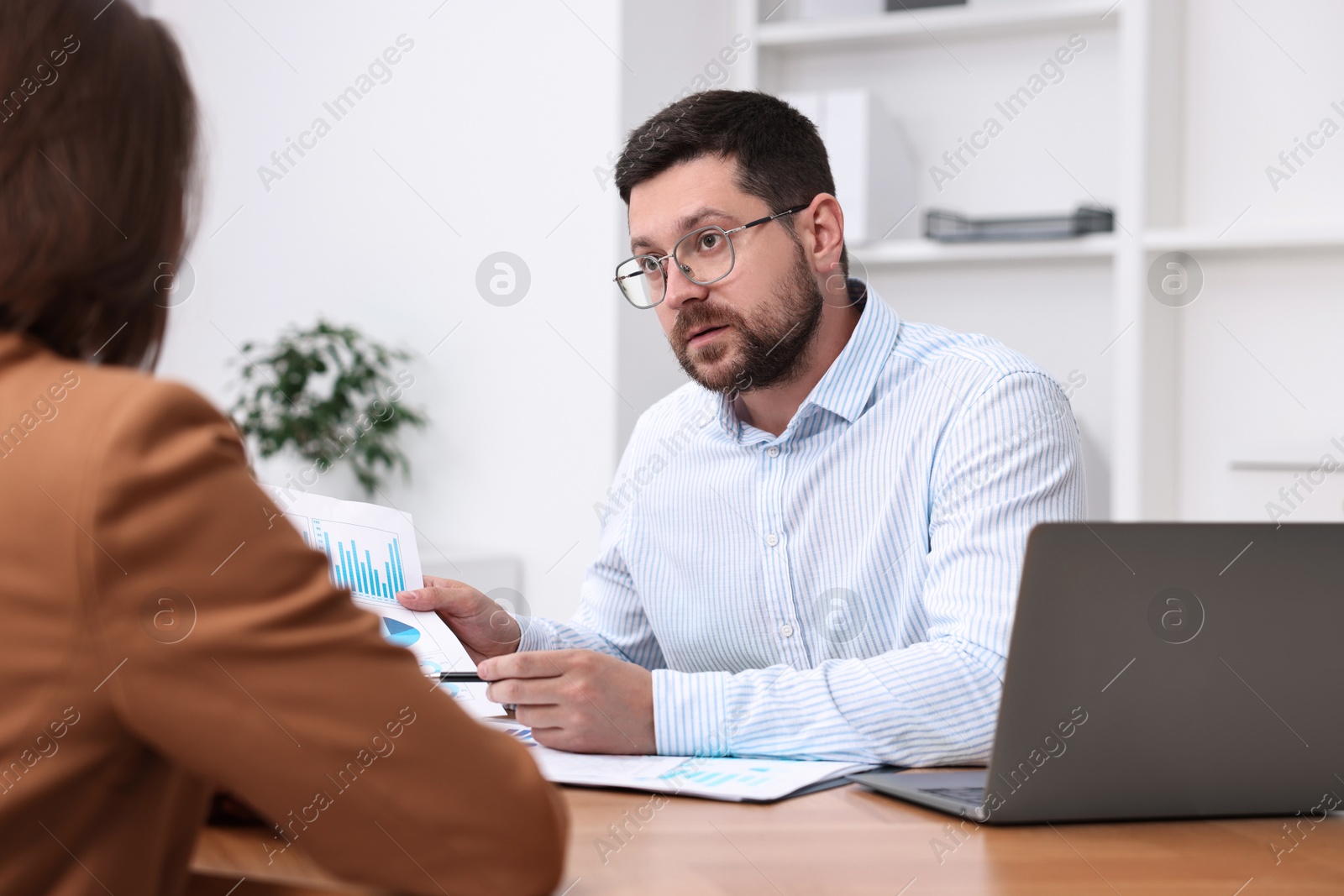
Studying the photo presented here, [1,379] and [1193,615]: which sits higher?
[1,379]

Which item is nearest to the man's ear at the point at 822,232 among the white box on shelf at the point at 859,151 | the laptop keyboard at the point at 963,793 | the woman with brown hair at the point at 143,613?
the laptop keyboard at the point at 963,793

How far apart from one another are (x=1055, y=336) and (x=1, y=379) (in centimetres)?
278

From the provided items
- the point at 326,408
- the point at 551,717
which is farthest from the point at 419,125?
the point at 551,717

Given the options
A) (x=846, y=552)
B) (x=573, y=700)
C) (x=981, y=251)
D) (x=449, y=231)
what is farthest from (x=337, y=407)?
(x=573, y=700)

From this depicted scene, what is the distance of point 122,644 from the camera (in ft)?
1.87

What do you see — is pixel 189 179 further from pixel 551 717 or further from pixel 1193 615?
pixel 1193 615

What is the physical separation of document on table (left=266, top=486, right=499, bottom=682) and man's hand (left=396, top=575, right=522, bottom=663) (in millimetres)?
36

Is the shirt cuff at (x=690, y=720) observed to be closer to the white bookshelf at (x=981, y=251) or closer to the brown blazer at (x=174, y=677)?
the brown blazer at (x=174, y=677)

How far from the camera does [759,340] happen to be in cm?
171

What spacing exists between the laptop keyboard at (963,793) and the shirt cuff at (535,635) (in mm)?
628

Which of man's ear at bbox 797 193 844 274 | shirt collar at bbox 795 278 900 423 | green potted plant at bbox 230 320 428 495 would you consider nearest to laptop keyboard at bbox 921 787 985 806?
shirt collar at bbox 795 278 900 423

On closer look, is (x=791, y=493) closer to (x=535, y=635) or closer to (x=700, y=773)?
(x=535, y=635)

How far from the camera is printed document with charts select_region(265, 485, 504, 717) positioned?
120 centimetres

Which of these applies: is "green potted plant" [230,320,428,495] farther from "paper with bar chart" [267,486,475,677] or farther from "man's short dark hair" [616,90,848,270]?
"paper with bar chart" [267,486,475,677]
